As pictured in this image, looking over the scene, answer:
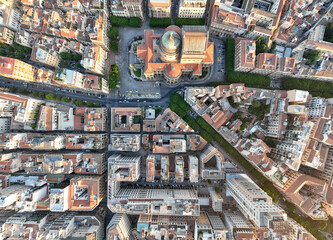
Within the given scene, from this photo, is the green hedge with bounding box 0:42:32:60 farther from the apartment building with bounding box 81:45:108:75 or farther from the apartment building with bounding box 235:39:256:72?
the apartment building with bounding box 235:39:256:72

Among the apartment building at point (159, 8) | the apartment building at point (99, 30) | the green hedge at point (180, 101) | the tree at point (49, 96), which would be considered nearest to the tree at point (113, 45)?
the apartment building at point (99, 30)

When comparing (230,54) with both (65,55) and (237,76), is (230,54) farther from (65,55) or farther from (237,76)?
(65,55)

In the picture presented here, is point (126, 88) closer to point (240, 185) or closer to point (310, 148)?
point (240, 185)

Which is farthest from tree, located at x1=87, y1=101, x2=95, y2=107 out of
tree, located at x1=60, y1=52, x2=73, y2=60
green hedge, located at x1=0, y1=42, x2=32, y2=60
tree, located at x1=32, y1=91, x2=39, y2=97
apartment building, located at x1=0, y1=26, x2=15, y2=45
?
apartment building, located at x1=0, y1=26, x2=15, y2=45

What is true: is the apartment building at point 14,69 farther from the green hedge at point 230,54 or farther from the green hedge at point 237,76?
the green hedge at point 230,54

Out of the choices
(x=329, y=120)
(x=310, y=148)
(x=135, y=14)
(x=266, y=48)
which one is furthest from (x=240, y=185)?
(x=135, y=14)
